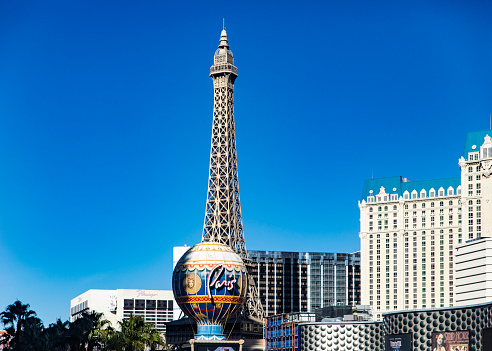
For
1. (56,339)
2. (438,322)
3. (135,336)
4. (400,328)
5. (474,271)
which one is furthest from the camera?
(474,271)

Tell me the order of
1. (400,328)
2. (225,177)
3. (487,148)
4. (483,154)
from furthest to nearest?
(483,154) < (487,148) < (225,177) < (400,328)

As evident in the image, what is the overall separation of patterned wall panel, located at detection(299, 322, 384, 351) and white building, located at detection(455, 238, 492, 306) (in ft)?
229

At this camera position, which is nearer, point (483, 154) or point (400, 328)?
point (400, 328)

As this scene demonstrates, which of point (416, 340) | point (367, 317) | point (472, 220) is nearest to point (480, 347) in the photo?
point (416, 340)

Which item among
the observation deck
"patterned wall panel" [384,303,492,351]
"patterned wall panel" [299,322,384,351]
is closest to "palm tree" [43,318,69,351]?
"patterned wall panel" [299,322,384,351]

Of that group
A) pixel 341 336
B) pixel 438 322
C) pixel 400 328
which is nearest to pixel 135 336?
pixel 341 336

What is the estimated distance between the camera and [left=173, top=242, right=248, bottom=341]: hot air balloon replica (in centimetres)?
10525

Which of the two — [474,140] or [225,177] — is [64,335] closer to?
[225,177]

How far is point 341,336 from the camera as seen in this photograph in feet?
358

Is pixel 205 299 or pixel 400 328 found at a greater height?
pixel 205 299

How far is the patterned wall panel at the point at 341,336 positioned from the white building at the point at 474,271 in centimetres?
6970

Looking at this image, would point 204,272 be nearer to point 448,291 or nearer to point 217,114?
point 217,114

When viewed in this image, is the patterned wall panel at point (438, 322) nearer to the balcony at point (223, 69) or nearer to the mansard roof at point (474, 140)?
the balcony at point (223, 69)

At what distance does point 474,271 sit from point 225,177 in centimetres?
5226
